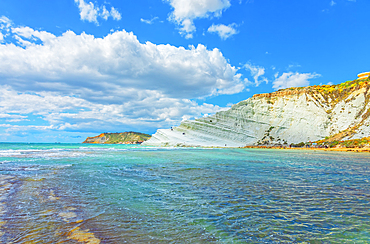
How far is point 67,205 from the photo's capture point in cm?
620

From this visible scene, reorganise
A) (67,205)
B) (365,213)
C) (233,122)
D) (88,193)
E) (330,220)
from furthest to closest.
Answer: (233,122)
(88,193)
(67,205)
(365,213)
(330,220)

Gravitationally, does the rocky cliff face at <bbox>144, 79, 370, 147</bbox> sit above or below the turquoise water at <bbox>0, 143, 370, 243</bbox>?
above

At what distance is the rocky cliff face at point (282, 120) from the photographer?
5603 centimetres

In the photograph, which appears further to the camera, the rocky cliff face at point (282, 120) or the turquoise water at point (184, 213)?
the rocky cliff face at point (282, 120)

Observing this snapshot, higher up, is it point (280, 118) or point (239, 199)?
point (280, 118)

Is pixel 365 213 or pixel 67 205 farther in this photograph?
pixel 67 205

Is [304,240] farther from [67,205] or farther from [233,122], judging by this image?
[233,122]

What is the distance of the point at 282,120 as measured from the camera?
67.4m

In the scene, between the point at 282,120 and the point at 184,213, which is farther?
the point at 282,120

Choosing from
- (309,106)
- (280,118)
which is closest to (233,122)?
(280,118)

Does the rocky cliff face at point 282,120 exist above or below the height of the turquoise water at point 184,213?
above

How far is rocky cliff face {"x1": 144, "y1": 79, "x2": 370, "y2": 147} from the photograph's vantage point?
184ft

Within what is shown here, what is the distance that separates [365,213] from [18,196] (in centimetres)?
1080

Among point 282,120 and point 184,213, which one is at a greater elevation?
point 282,120
